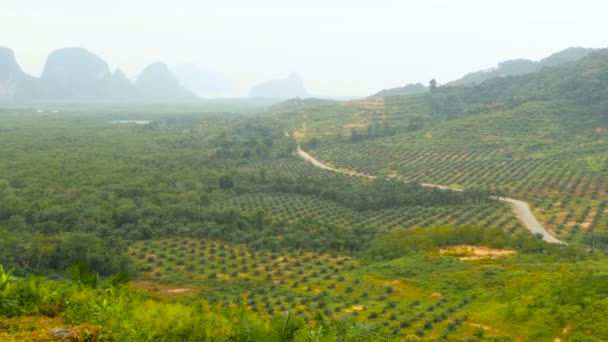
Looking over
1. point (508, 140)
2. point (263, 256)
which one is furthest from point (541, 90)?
point (263, 256)

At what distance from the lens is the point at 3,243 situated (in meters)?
33.9

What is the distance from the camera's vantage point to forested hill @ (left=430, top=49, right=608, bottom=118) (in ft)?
330

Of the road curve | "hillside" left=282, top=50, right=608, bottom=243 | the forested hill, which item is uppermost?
the forested hill

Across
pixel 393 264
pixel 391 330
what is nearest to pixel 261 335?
pixel 391 330

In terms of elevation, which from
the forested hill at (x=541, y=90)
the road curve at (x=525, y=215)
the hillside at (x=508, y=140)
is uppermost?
the forested hill at (x=541, y=90)

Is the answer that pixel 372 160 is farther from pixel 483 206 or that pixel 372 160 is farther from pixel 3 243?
pixel 3 243

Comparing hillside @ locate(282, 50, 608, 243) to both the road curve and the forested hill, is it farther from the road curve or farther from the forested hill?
the road curve

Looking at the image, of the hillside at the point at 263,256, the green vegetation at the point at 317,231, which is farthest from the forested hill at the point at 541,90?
the hillside at the point at 263,256

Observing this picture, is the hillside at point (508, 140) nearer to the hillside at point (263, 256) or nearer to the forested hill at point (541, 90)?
the forested hill at point (541, 90)

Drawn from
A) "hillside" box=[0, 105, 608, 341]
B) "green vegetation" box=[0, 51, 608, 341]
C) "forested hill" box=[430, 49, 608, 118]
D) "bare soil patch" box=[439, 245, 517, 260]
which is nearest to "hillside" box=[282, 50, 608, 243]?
"forested hill" box=[430, 49, 608, 118]

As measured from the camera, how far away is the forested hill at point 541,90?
→ 330 ft

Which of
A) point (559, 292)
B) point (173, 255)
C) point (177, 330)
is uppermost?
point (177, 330)

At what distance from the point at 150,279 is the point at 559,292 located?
26806 millimetres

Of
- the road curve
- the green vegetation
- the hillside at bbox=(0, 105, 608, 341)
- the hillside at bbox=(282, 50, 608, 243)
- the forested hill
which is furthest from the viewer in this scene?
the forested hill
